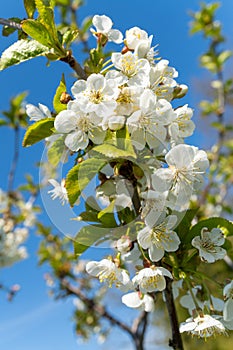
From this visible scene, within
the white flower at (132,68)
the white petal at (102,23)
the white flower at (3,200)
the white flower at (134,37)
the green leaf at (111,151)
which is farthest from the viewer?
the white flower at (3,200)

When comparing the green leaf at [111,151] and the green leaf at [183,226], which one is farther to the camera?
the green leaf at [183,226]

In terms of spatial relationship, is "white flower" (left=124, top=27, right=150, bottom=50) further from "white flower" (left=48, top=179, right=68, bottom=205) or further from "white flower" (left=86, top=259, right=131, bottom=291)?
"white flower" (left=86, top=259, right=131, bottom=291)

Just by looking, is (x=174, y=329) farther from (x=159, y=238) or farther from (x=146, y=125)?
(x=146, y=125)

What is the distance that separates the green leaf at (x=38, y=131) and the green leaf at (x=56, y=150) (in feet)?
0.09

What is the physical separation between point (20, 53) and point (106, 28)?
0.27 metres

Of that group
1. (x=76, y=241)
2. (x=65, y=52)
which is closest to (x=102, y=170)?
(x=76, y=241)

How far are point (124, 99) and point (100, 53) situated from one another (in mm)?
219

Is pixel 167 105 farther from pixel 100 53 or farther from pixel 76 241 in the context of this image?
pixel 76 241

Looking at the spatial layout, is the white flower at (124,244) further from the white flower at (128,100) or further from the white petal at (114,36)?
the white petal at (114,36)

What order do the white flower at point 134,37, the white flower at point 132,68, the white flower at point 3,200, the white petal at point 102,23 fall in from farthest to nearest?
the white flower at point 3,200 < the white petal at point 102,23 < the white flower at point 134,37 < the white flower at point 132,68

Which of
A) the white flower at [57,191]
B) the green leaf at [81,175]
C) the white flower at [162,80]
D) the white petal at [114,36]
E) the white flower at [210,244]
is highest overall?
the white petal at [114,36]

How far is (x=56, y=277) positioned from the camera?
3.85 metres

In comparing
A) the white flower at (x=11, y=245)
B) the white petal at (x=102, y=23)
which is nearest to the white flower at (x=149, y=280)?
the white petal at (x=102, y=23)

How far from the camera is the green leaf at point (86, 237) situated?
0.96 meters
